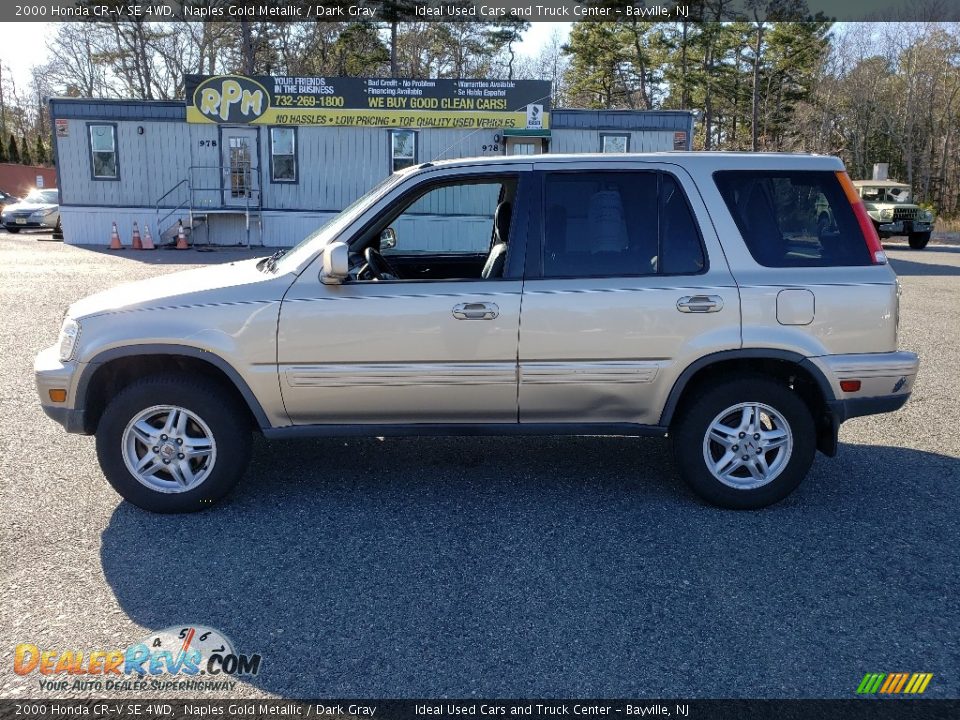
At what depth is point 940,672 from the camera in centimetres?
292

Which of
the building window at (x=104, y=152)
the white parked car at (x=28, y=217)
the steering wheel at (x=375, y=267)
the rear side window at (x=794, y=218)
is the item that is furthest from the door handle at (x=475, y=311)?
the white parked car at (x=28, y=217)

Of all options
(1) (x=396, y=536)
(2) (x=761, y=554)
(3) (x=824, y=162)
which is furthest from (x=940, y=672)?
(3) (x=824, y=162)

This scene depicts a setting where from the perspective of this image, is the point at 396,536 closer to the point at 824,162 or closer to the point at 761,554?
the point at 761,554

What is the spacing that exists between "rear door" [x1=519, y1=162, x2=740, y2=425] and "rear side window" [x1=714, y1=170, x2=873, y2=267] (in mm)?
221

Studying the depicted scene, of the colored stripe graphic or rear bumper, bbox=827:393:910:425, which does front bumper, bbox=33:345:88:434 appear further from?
rear bumper, bbox=827:393:910:425

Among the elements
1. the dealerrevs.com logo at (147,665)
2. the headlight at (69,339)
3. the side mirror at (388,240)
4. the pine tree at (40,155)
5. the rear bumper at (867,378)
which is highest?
the pine tree at (40,155)

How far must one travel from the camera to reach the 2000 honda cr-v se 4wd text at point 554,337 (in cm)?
418

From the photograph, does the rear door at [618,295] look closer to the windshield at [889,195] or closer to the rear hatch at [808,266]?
the rear hatch at [808,266]

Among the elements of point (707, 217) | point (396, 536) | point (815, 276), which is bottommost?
point (396, 536)

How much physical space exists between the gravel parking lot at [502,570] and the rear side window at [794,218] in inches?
55.9

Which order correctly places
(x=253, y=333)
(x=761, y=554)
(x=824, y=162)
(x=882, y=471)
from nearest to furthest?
(x=761, y=554) → (x=253, y=333) → (x=824, y=162) → (x=882, y=471)

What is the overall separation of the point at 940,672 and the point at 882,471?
7.81ft

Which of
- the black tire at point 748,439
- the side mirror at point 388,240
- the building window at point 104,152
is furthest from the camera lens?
the building window at point 104,152

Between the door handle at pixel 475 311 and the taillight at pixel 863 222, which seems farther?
the taillight at pixel 863 222
